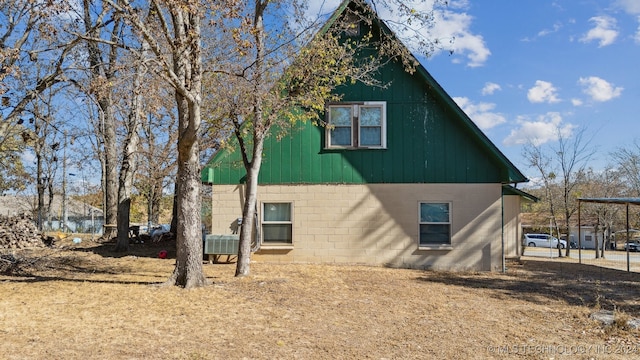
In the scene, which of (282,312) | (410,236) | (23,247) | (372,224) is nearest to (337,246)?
(372,224)

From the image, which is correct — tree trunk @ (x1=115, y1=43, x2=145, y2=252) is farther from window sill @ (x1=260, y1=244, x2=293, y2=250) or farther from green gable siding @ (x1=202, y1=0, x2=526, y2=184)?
window sill @ (x1=260, y1=244, x2=293, y2=250)

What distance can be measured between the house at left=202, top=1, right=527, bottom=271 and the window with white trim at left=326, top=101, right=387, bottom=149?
31 mm

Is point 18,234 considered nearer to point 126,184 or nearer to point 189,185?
point 126,184

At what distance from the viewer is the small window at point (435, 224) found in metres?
14.6

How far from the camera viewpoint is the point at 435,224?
14.7 meters

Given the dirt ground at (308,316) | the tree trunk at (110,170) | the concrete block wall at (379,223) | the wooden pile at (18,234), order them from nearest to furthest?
the dirt ground at (308,316), the concrete block wall at (379,223), the wooden pile at (18,234), the tree trunk at (110,170)

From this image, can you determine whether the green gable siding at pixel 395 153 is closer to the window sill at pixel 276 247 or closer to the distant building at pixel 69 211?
the window sill at pixel 276 247

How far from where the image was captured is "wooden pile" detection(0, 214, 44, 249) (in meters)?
19.0

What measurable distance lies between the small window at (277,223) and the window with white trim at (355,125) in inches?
96.8

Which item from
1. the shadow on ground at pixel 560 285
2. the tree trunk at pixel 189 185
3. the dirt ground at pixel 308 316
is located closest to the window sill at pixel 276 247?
the dirt ground at pixel 308 316

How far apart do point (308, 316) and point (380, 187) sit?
7.37 metres

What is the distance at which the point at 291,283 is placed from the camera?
10.9 metres

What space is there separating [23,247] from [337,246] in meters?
13.1

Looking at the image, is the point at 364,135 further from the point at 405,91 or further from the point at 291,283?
the point at 291,283
